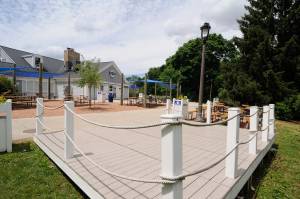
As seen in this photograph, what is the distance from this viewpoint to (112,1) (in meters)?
11.0

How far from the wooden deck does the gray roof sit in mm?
27367

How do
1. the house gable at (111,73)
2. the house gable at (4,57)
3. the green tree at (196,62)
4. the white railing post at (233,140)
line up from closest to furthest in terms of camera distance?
1. the white railing post at (233,140)
2. the house gable at (4,57)
3. the house gable at (111,73)
4. the green tree at (196,62)

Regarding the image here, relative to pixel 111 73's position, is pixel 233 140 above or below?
below

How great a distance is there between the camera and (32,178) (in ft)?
14.0

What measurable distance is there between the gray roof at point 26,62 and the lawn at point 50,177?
27.2m

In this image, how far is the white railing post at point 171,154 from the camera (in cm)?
190

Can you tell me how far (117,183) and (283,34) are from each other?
1873 cm

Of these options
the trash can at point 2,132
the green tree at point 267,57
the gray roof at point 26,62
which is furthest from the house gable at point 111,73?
the trash can at point 2,132

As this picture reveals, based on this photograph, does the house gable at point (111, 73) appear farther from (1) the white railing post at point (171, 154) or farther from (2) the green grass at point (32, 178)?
(1) the white railing post at point (171, 154)

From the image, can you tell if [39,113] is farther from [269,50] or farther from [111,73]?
[111,73]

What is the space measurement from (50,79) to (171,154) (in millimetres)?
30798

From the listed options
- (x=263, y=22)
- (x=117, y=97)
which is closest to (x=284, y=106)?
(x=263, y=22)

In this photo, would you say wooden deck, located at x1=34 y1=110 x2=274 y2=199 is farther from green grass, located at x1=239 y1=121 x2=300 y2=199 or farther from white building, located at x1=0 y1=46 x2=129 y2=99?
white building, located at x1=0 y1=46 x2=129 y2=99

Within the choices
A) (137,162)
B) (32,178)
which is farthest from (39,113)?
(137,162)
